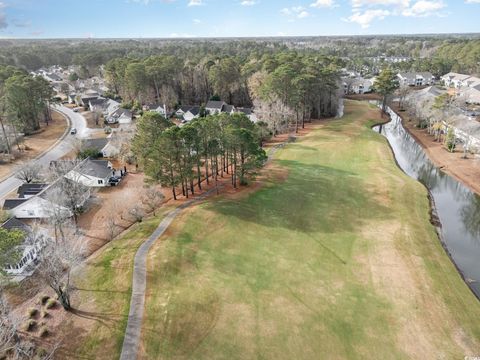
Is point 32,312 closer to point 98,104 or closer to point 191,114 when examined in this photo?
point 191,114

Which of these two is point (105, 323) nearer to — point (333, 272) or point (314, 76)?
point (333, 272)

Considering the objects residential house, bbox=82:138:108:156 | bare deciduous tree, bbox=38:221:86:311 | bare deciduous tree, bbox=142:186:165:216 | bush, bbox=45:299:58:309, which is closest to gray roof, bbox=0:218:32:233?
bush, bbox=45:299:58:309

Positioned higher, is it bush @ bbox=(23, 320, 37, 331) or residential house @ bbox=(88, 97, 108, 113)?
residential house @ bbox=(88, 97, 108, 113)

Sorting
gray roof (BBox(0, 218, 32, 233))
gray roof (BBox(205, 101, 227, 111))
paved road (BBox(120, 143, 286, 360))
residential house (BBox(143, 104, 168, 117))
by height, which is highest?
gray roof (BBox(205, 101, 227, 111))

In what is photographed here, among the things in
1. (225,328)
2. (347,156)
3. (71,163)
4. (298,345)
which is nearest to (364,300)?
(298,345)

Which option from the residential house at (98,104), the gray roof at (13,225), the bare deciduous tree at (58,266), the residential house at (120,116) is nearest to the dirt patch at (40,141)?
the residential house at (98,104)

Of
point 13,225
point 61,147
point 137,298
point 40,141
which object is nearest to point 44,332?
point 137,298

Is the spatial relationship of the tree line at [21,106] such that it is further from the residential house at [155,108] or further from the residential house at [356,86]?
the residential house at [356,86]

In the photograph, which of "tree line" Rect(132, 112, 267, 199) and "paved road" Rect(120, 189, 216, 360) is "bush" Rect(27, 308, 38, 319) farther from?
"tree line" Rect(132, 112, 267, 199)
